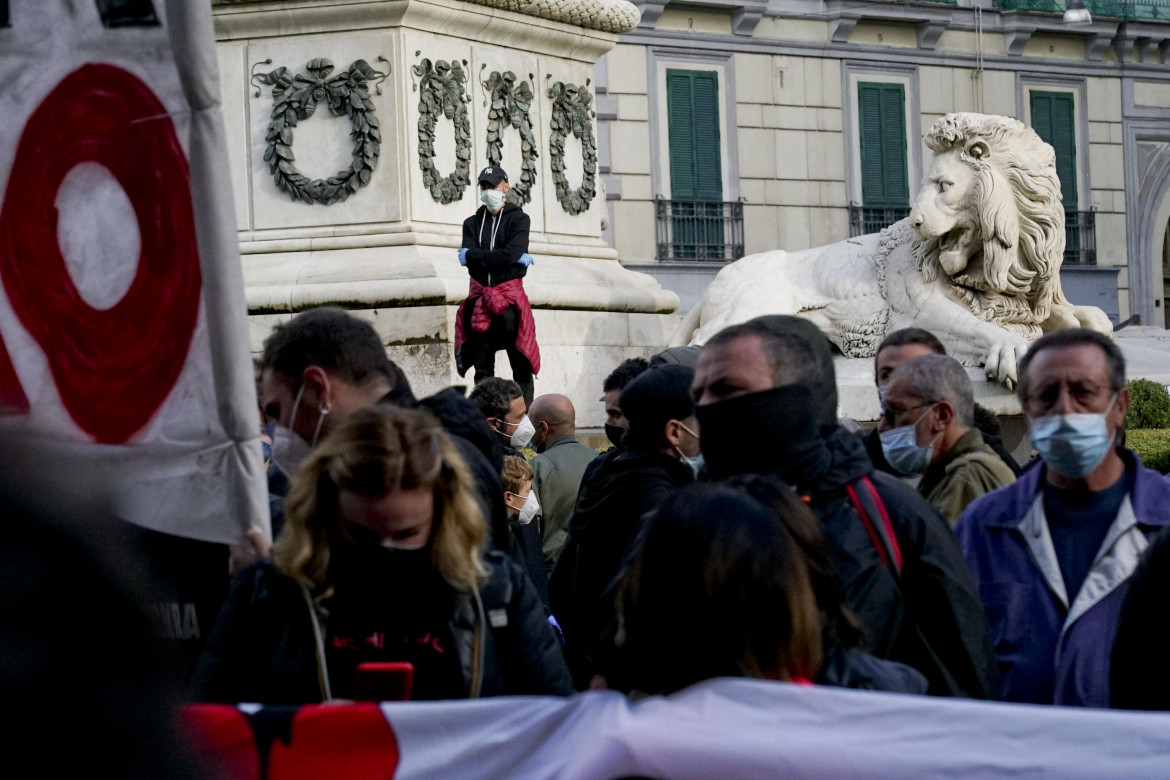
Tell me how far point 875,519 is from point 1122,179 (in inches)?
1260

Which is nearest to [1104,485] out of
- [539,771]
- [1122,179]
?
[539,771]

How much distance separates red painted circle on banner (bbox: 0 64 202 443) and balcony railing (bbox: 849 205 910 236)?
2772 centimetres

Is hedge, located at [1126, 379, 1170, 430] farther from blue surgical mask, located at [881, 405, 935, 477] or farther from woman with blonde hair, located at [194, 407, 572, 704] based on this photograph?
woman with blonde hair, located at [194, 407, 572, 704]

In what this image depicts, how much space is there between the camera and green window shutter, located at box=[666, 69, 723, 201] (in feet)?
96.2

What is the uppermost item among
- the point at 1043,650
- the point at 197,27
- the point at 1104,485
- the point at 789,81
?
the point at 789,81

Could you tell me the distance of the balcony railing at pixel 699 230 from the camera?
29141mm

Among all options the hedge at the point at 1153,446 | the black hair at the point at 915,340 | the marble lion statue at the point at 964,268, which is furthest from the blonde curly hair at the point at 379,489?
the marble lion statue at the point at 964,268

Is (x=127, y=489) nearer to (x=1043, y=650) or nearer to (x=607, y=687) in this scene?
(x=607, y=687)

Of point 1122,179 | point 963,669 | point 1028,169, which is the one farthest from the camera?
point 1122,179

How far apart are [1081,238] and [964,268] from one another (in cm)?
2337


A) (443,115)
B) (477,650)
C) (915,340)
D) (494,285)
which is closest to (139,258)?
(477,650)

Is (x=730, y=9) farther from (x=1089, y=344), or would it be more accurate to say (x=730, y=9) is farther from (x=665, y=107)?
(x=1089, y=344)

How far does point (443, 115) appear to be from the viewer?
12297 millimetres

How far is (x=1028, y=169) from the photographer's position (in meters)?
10.4
